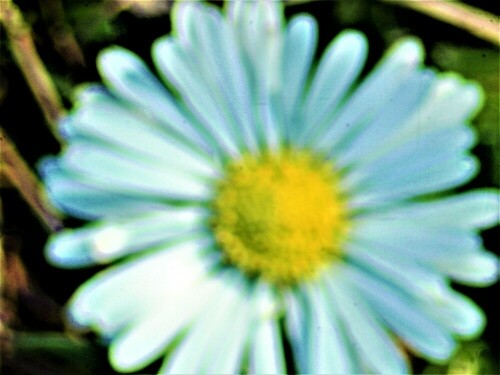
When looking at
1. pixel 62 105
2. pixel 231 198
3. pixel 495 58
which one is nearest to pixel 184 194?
pixel 231 198

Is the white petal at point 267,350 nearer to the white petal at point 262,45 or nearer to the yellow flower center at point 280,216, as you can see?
the yellow flower center at point 280,216

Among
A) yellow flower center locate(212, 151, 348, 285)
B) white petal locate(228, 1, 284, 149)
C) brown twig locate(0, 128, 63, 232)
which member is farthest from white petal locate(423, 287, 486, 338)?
brown twig locate(0, 128, 63, 232)

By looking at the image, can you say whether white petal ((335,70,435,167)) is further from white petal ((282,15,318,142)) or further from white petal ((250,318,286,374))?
white petal ((250,318,286,374))

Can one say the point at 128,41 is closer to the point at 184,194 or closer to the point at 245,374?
the point at 184,194

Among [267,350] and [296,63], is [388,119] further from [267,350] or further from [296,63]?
[267,350]

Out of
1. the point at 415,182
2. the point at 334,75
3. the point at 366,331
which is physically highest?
the point at 334,75

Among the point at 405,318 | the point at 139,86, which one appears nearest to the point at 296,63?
the point at 139,86
